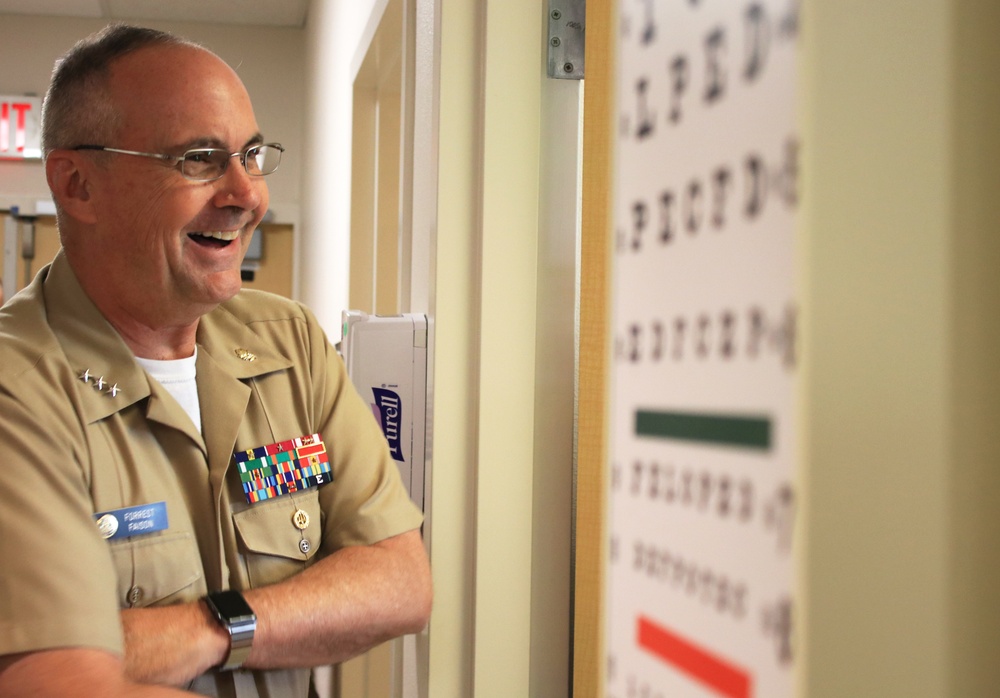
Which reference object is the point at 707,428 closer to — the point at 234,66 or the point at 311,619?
the point at 311,619

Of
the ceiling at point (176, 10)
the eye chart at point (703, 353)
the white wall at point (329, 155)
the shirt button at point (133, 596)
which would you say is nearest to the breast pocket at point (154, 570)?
the shirt button at point (133, 596)

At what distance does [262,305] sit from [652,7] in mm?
1214

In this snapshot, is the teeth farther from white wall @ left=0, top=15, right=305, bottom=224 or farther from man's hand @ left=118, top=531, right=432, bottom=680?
white wall @ left=0, top=15, right=305, bottom=224

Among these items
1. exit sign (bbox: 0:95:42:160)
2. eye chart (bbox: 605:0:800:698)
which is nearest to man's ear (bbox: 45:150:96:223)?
eye chart (bbox: 605:0:800:698)

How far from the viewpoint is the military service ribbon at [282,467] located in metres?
1.23

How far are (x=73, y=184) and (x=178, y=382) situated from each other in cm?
33

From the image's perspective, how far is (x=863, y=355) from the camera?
1.17ft

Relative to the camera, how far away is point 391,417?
1.51m

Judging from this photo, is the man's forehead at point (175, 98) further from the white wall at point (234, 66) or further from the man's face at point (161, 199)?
the white wall at point (234, 66)

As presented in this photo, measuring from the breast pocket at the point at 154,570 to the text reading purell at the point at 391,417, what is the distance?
1.41 feet

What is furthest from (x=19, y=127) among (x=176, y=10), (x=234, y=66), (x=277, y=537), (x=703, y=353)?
(x=703, y=353)

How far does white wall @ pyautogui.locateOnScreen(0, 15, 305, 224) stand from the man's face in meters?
4.01

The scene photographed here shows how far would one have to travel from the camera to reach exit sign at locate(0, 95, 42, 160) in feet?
16.4

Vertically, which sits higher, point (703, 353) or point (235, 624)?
point (703, 353)
